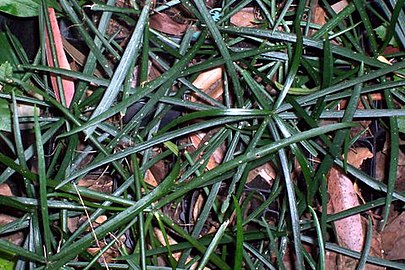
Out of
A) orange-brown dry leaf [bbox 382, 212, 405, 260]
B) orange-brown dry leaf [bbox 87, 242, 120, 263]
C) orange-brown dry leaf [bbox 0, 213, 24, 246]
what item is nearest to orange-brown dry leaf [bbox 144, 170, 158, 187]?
orange-brown dry leaf [bbox 87, 242, 120, 263]

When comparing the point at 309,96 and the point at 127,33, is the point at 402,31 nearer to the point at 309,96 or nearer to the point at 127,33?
the point at 309,96

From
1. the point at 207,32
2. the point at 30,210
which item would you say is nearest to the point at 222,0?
the point at 207,32

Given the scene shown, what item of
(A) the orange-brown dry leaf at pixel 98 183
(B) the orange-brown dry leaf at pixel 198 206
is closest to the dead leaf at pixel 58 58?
(A) the orange-brown dry leaf at pixel 98 183

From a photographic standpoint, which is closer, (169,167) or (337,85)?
(337,85)

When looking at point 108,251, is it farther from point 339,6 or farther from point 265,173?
point 339,6

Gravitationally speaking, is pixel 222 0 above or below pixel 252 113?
above

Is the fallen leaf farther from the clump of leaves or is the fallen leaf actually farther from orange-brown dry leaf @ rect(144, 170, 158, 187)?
orange-brown dry leaf @ rect(144, 170, 158, 187)
